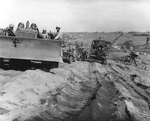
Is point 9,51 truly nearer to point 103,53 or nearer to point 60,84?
point 60,84

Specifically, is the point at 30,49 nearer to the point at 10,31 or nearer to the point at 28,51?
the point at 28,51

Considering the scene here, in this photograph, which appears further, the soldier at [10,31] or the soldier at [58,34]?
the soldier at [58,34]

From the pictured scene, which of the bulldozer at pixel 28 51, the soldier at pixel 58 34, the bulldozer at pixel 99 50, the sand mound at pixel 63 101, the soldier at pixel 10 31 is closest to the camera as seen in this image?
the sand mound at pixel 63 101

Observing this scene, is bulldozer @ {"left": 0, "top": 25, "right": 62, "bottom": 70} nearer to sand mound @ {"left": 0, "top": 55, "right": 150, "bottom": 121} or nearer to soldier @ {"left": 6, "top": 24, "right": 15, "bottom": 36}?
soldier @ {"left": 6, "top": 24, "right": 15, "bottom": 36}

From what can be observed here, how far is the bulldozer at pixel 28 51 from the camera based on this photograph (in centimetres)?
1519

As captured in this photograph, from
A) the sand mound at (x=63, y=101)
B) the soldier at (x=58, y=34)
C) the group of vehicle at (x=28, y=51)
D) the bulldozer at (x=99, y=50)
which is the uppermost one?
the soldier at (x=58, y=34)

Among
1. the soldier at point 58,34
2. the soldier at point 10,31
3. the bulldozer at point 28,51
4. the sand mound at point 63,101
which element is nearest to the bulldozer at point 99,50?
the soldier at point 58,34

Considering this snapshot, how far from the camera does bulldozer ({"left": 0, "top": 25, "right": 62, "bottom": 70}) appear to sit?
15.2 meters

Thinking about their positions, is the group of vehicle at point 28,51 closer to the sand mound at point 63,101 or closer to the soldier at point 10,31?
the soldier at point 10,31

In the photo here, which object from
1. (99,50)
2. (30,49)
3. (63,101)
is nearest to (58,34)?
(30,49)

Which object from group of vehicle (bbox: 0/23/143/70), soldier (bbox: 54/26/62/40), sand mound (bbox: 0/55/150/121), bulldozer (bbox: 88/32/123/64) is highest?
soldier (bbox: 54/26/62/40)

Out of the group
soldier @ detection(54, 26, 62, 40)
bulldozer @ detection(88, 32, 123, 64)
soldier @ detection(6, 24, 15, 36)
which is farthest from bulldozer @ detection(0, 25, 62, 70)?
bulldozer @ detection(88, 32, 123, 64)

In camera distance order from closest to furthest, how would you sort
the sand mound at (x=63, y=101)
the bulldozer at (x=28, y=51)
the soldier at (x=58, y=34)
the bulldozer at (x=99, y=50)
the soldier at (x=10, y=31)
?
the sand mound at (x=63, y=101), the bulldozer at (x=28, y=51), the soldier at (x=10, y=31), the soldier at (x=58, y=34), the bulldozer at (x=99, y=50)

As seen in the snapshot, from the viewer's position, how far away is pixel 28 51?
1534 cm
